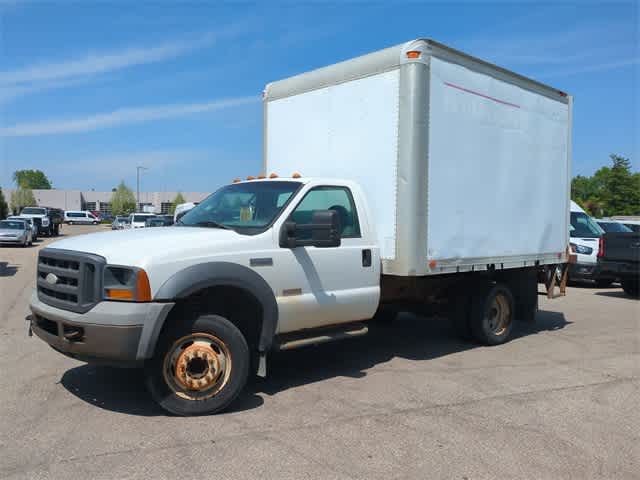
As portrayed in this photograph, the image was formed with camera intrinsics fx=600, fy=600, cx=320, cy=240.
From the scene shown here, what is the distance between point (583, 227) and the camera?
627 inches

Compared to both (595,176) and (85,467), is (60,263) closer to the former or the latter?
(85,467)

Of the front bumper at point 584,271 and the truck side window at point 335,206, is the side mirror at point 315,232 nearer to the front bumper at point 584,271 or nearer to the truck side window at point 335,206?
the truck side window at point 335,206

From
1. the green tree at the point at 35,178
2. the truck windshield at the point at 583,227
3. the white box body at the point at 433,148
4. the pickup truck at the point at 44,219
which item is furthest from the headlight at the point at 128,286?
the green tree at the point at 35,178

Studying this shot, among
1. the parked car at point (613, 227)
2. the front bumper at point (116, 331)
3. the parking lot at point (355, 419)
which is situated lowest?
the parking lot at point (355, 419)

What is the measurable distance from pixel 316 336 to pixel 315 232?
3.60 ft

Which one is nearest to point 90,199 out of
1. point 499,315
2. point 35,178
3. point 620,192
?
point 35,178

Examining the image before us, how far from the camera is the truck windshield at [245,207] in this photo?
562cm

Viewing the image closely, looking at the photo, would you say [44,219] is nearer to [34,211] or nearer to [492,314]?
[34,211]

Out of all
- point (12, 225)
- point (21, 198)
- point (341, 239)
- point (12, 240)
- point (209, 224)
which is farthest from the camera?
point (21, 198)

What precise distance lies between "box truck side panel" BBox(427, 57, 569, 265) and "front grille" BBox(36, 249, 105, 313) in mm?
3446

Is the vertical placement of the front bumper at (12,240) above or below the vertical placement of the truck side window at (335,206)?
below

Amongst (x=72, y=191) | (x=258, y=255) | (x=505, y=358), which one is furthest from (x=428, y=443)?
(x=72, y=191)

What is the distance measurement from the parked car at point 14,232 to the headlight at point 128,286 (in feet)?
85.0

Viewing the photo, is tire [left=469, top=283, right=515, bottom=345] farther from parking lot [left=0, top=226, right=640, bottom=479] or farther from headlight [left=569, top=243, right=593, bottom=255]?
headlight [left=569, top=243, right=593, bottom=255]
